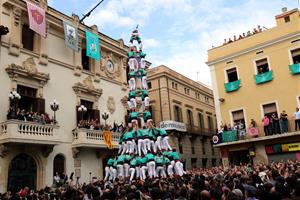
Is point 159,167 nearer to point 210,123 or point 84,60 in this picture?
point 84,60

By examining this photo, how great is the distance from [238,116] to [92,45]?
11490 millimetres

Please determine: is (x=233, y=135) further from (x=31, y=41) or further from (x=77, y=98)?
(x=31, y=41)

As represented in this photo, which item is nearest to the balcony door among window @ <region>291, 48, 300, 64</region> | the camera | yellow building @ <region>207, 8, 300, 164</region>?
the camera

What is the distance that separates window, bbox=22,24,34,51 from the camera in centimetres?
1959

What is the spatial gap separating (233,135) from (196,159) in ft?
49.0

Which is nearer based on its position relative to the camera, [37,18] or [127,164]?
[127,164]

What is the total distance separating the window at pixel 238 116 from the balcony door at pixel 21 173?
13598 mm

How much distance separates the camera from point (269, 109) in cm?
2180

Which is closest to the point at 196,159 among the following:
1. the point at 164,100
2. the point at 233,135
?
the point at 164,100

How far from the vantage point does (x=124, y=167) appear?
1616cm

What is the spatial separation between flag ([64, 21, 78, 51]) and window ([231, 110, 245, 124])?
1193 centimetres

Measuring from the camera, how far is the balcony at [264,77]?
2172 centimetres

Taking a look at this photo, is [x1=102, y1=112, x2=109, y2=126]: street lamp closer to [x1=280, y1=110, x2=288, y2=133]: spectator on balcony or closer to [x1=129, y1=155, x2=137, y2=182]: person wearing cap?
[x1=129, y1=155, x2=137, y2=182]: person wearing cap

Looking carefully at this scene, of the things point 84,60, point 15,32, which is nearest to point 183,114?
point 84,60
